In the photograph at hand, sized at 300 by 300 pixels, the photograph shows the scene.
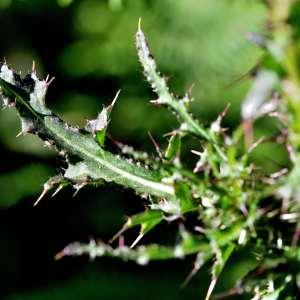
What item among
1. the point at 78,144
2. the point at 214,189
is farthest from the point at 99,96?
the point at 214,189

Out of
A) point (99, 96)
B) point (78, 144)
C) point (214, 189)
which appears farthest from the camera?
point (99, 96)

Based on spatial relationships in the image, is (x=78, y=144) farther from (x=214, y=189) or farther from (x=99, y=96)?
(x=99, y=96)

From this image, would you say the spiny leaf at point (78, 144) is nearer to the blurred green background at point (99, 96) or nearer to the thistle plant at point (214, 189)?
the thistle plant at point (214, 189)

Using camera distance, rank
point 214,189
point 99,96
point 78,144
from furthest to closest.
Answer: point 99,96, point 78,144, point 214,189

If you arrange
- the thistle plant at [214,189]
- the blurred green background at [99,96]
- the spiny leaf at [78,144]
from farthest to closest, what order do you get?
the blurred green background at [99,96], the spiny leaf at [78,144], the thistle plant at [214,189]

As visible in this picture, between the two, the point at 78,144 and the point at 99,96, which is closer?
the point at 78,144

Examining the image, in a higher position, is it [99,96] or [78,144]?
[78,144]

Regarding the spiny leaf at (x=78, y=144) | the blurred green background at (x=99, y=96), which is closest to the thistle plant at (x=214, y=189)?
the spiny leaf at (x=78, y=144)
